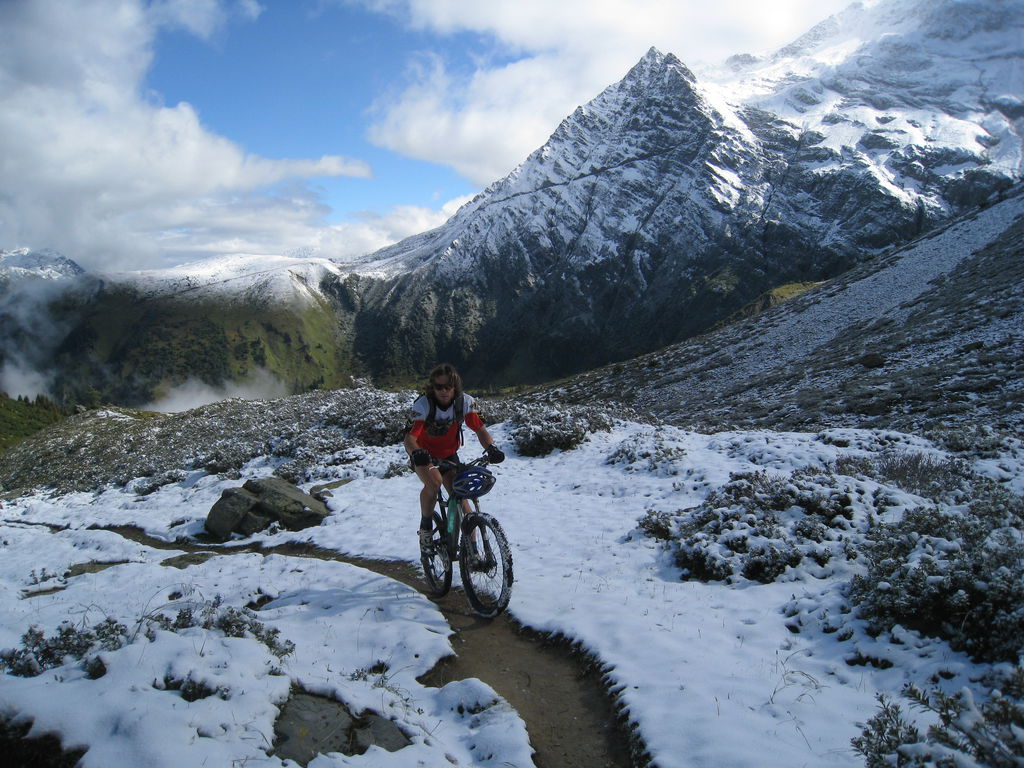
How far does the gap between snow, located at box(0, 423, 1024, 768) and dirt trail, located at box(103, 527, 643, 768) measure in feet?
0.81

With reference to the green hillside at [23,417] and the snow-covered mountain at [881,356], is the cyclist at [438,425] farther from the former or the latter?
the green hillside at [23,417]

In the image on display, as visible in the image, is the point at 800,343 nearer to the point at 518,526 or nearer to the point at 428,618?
the point at 518,526

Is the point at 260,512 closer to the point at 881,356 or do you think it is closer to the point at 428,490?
the point at 428,490

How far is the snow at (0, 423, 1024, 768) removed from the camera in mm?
4566

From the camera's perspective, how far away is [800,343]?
45562 millimetres

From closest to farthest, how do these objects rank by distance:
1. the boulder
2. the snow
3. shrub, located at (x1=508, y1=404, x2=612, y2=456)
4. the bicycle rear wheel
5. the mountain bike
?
the snow < the mountain bike < the bicycle rear wheel < the boulder < shrub, located at (x1=508, y1=404, x2=612, y2=456)

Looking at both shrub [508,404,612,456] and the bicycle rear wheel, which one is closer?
the bicycle rear wheel

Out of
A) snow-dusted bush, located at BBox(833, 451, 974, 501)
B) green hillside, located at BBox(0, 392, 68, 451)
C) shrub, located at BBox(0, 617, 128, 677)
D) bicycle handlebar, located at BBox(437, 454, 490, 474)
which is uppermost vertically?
bicycle handlebar, located at BBox(437, 454, 490, 474)

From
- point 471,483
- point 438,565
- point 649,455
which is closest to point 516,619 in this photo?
point 438,565

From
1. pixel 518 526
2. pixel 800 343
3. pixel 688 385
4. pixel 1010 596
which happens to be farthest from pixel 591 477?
pixel 800 343

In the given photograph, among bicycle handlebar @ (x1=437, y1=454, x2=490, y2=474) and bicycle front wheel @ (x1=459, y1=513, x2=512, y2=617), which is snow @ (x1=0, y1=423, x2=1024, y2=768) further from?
bicycle handlebar @ (x1=437, y1=454, x2=490, y2=474)

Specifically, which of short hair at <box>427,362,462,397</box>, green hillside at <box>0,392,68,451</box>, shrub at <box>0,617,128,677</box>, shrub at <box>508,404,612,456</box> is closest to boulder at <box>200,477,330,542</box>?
shrub at <box>508,404,612,456</box>

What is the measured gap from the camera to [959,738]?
12.0 feet

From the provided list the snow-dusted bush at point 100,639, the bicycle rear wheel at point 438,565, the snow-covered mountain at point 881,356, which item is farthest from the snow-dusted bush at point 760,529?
the snow-covered mountain at point 881,356
